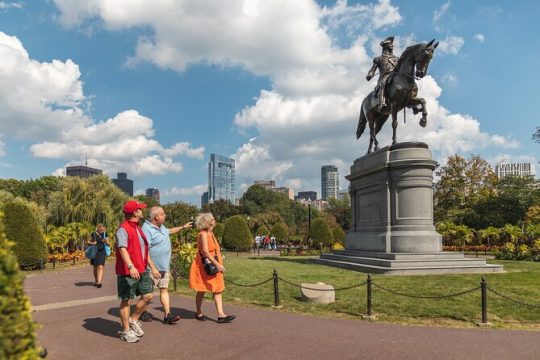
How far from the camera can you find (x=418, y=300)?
9.49 metres

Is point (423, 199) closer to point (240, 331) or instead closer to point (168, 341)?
point (240, 331)

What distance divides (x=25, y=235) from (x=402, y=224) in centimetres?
1629

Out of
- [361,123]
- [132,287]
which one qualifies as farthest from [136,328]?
[361,123]

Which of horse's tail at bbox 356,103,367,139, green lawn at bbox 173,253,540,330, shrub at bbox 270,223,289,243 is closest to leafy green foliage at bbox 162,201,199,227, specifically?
shrub at bbox 270,223,289,243

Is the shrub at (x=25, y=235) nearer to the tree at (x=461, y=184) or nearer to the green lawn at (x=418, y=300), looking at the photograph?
the green lawn at (x=418, y=300)

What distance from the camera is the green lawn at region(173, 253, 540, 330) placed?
322 inches

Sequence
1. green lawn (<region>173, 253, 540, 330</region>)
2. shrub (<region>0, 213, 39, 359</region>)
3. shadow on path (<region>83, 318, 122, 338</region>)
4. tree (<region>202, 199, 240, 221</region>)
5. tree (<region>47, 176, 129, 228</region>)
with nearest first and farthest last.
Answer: shrub (<region>0, 213, 39, 359</region>) < shadow on path (<region>83, 318, 122, 338</region>) < green lawn (<region>173, 253, 540, 330</region>) < tree (<region>47, 176, 129, 228</region>) < tree (<region>202, 199, 240, 221</region>)

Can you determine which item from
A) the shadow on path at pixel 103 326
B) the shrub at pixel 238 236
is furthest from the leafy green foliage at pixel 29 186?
the shadow on path at pixel 103 326

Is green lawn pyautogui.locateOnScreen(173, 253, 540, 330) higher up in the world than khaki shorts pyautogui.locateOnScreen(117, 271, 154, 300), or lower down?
lower down

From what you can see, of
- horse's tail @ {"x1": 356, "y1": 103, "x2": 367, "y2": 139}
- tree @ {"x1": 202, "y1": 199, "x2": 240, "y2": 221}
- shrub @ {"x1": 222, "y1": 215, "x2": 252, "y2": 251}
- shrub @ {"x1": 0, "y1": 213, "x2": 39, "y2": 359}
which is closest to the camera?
shrub @ {"x1": 0, "y1": 213, "x2": 39, "y2": 359}

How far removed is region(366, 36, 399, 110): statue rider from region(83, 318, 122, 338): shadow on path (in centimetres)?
1304

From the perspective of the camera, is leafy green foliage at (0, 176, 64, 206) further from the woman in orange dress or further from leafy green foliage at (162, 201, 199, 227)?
the woman in orange dress

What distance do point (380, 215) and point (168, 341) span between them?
11.7 meters

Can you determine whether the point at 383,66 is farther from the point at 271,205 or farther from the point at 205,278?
the point at 271,205
